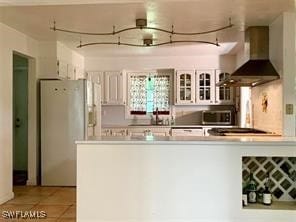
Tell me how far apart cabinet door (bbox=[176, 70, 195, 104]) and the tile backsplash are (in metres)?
3.73

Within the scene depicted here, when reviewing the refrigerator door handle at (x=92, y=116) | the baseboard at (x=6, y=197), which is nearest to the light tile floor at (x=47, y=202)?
the baseboard at (x=6, y=197)

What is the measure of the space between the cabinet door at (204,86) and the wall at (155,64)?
157 millimetres

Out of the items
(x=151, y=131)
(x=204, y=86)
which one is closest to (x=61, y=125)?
(x=151, y=131)

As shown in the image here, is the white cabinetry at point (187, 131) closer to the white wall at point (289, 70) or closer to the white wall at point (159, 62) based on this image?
the white wall at point (159, 62)

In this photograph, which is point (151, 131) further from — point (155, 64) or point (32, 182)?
point (32, 182)

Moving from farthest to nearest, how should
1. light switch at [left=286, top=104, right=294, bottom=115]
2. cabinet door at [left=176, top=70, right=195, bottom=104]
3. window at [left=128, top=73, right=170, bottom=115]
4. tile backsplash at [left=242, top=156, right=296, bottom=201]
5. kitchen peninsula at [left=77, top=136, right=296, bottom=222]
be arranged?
window at [left=128, top=73, right=170, bottom=115], cabinet door at [left=176, top=70, right=195, bottom=104], light switch at [left=286, top=104, right=294, bottom=115], tile backsplash at [left=242, top=156, right=296, bottom=201], kitchen peninsula at [left=77, top=136, right=296, bottom=222]

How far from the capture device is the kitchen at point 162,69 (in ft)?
14.8

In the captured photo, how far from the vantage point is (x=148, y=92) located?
321 inches

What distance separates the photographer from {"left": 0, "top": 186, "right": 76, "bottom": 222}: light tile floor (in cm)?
426

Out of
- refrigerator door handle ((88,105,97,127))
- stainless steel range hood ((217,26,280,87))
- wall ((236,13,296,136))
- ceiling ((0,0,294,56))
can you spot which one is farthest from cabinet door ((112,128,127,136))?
wall ((236,13,296,136))

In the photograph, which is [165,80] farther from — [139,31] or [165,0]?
[165,0]

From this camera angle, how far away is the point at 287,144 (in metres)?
3.59

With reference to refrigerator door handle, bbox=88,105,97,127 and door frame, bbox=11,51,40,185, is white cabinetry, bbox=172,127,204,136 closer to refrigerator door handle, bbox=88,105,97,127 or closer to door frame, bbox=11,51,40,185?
refrigerator door handle, bbox=88,105,97,127

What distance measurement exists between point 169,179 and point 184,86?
4.14m
